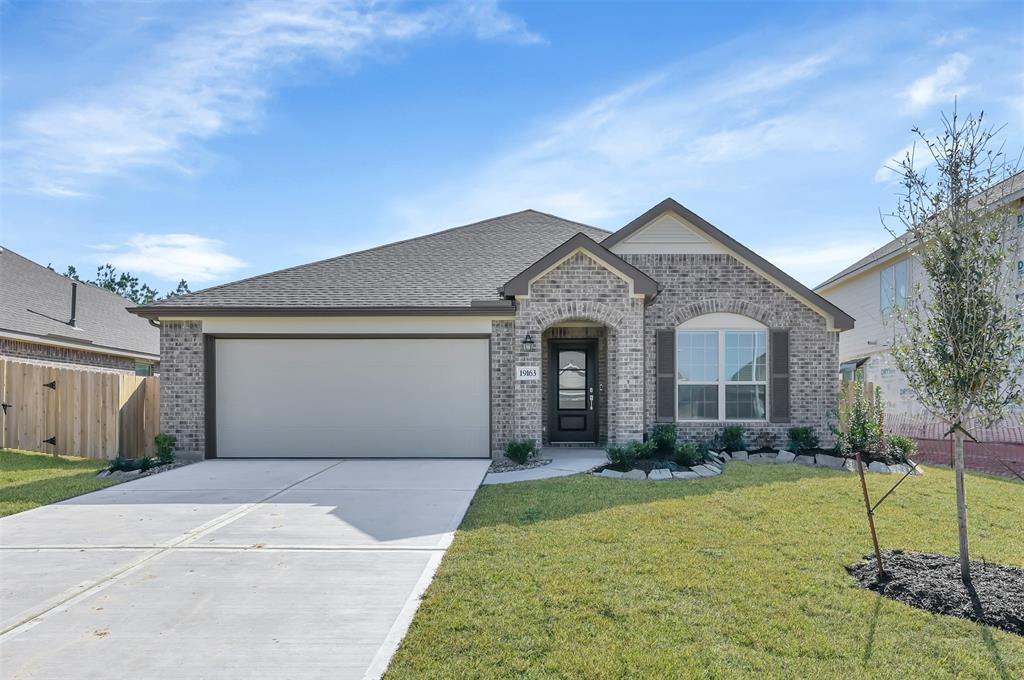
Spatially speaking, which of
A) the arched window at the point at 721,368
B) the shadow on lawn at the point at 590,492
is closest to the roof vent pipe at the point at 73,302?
the shadow on lawn at the point at 590,492

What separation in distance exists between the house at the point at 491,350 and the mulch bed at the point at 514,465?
1.84ft

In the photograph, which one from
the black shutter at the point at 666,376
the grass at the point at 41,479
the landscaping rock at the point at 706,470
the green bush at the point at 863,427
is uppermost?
the black shutter at the point at 666,376

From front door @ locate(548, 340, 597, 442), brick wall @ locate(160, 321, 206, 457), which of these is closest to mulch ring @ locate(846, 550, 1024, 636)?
front door @ locate(548, 340, 597, 442)

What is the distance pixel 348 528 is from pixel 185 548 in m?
1.57

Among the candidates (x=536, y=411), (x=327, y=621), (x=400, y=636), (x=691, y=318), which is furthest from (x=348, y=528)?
(x=691, y=318)

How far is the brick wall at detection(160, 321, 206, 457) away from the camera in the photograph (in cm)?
1123

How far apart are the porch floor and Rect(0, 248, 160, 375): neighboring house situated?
1177cm

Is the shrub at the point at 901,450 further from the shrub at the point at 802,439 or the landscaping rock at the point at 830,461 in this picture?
the shrub at the point at 802,439

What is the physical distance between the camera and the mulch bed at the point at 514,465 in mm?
10005

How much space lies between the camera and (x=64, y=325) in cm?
1755

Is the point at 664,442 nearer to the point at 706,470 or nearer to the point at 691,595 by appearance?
the point at 706,470

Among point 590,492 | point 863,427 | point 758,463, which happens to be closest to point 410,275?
point 590,492

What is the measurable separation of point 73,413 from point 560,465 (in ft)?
32.5

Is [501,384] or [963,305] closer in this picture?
[963,305]
